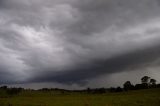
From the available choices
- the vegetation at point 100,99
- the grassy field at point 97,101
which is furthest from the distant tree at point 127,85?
the grassy field at point 97,101

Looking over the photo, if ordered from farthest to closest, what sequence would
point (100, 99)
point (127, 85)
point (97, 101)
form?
point (127, 85), point (100, 99), point (97, 101)

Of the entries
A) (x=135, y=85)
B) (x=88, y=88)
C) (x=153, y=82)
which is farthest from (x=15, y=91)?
(x=153, y=82)

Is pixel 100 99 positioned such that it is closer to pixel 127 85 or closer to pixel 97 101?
pixel 97 101

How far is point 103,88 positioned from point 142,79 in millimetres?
Result: 29712

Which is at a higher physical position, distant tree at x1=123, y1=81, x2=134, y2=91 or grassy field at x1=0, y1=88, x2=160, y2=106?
distant tree at x1=123, y1=81, x2=134, y2=91

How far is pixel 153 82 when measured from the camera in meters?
175

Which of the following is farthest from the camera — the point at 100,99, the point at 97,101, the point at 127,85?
the point at 127,85

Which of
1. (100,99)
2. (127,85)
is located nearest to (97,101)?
(100,99)

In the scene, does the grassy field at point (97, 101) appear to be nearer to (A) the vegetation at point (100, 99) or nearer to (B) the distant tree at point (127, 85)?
(A) the vegetation at point (100, 99)

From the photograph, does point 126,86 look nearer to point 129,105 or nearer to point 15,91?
point 15,91

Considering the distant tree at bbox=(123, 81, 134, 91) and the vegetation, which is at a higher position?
the distant tree at bbox=(123, 81, 134, 91)

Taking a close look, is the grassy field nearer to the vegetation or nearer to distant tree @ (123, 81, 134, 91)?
the vegetation

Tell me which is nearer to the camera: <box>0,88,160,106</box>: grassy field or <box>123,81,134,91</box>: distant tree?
<box>0,88,160,106</box>: grassy field

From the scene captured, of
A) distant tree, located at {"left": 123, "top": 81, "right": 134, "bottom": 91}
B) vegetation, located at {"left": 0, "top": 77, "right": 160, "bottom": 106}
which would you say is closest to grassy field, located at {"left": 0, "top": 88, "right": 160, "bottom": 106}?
vegetation, located at {"left": 0, "top": 77, "right": 160, "bottom": 106}
